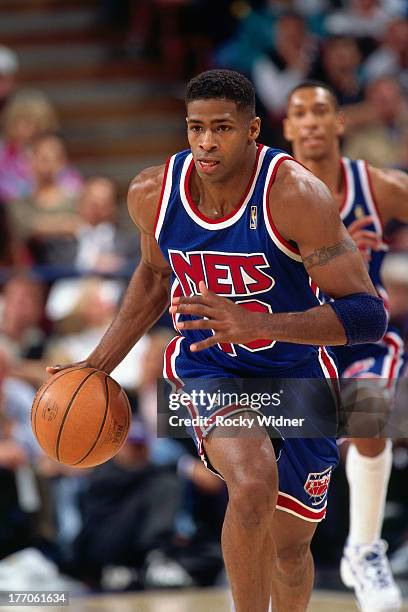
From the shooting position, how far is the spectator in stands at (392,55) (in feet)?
34.1

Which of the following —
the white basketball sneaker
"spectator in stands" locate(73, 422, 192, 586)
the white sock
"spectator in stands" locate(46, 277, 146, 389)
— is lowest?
"spectator in stands" locate(73, 422, 192, 586)

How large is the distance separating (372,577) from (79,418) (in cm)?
Answer: 178

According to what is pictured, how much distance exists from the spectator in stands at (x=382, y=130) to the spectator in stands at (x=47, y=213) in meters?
2.35

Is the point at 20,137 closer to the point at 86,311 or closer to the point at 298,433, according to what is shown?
the point at 86,311

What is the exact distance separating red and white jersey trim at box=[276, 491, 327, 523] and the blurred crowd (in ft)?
8.84

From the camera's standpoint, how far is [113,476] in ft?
23.1

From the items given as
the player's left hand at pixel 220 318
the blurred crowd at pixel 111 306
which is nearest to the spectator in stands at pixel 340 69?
the blurred crowd at pixel 111 306

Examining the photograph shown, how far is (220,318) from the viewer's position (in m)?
3.84

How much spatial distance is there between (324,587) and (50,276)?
2676 millimetres

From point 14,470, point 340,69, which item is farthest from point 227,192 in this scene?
point 340,69

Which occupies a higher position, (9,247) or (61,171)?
(61,171)

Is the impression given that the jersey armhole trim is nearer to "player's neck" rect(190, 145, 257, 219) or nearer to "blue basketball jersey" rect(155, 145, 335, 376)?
"blue basketball jersey" rect(155, 145, 335, 376)

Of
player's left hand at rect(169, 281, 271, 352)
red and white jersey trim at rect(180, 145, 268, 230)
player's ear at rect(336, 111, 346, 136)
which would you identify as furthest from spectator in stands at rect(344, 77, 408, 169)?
player's left hand at rect(169, 281, 271, 352)

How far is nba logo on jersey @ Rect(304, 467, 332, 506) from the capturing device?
4398 millimetres
